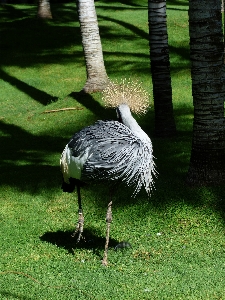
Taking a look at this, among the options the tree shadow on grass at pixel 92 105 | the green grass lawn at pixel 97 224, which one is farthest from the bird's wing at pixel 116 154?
the tree shadow on grass at pixel 92 105

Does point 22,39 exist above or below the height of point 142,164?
below

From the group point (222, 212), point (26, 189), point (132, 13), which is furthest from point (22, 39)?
point (222, 212)

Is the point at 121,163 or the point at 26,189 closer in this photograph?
the point at 121,163

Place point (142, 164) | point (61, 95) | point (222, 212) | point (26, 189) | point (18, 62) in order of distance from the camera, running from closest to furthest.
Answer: point (142, 164) < point (222, 212) < point (26, 189) < point (61, 95) < point (18, 62)

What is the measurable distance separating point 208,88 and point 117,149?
2.24 meters

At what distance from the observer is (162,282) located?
21.0 feet

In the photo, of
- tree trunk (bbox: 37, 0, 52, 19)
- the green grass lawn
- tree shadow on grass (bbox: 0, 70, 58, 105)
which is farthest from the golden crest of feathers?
tree trunk (bbox: 37, 0, 52, 19)

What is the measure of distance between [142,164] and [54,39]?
55.6 feet

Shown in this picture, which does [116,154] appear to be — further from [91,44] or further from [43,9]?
[43,9]

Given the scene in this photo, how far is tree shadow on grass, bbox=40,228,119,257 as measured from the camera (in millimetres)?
7600

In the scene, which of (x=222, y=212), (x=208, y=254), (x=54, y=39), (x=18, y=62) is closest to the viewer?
(x=208, y=254)

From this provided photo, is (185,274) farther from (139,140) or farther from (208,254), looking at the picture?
(139,140)

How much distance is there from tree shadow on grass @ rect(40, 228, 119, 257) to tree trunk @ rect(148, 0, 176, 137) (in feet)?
15.5

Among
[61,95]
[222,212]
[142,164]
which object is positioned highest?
[142,164]
